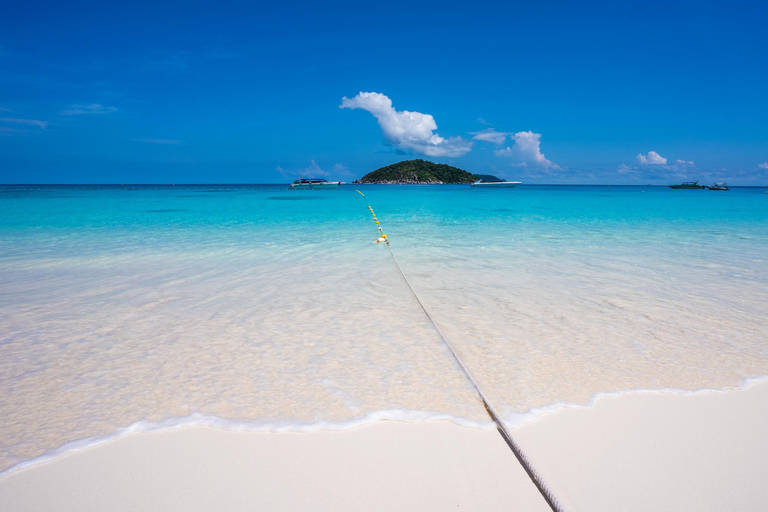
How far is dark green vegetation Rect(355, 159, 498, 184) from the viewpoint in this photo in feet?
546

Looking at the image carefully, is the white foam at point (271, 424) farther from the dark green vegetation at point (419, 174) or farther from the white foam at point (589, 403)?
the dark green vegetation at point (419, 174)

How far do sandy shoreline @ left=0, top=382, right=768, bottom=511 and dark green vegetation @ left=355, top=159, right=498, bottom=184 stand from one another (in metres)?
166

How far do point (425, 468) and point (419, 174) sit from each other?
167268mm

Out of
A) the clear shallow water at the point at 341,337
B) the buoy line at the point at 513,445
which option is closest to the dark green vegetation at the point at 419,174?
the clear shallow water at the point at 341,337

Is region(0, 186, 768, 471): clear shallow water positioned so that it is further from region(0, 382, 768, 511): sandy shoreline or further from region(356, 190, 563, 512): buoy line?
region(0, 382, 768, 511): sandy shoreline

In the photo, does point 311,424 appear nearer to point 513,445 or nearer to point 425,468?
point 425,468

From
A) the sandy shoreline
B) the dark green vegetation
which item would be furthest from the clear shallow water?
the dark green vegetation

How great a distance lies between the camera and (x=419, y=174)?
165250 millimetres

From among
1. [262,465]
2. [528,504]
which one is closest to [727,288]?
[528,504]

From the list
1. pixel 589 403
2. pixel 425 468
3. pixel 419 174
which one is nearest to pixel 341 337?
pixel 425 468

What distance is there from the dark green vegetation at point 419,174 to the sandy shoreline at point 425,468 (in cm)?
16564

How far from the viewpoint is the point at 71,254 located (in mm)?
8883

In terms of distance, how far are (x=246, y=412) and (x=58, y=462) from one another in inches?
40.2

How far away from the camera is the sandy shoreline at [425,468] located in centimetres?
201
